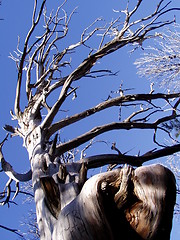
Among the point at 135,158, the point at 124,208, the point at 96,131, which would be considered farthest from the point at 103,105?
the point at 124,208

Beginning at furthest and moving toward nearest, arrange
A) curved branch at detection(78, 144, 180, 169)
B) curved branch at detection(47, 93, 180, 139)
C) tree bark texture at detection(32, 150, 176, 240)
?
curved branch at detection(47, 93, 180, 139) → curved branch at detection(78, 144, 180, 169) → tree bark texture at detection(32, 150, 176, 240)

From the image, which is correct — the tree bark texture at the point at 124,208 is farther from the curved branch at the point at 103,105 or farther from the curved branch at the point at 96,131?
the curved branch at the point at 103,105

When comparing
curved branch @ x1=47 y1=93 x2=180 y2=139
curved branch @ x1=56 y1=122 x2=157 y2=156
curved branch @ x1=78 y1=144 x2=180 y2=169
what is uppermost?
curved branch @ x1=47 y1=93 x2=180 y2=139

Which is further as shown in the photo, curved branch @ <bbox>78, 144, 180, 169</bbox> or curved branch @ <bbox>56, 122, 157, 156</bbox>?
curved branch @ <bbox>56, 122, 157, 156</bbox>

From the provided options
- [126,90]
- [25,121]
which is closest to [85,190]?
[25,121]

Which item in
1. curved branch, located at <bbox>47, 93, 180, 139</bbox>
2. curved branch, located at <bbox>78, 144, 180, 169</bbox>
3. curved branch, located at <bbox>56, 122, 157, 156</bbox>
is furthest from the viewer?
curved branch, located at <bbox>47, 93, 180, 139</bbox>

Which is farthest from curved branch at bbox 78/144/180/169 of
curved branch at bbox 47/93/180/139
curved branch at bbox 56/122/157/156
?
curved branch at bbox 47/93/180/139

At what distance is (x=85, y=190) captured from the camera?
1.51m

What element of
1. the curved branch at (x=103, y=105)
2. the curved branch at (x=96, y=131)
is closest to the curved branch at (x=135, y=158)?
the curved branch at (x=96, y=131)

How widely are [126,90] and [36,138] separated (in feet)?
7.80

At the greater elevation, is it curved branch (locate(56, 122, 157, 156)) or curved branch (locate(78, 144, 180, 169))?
curved branch (locate(56, 122, 157, 156))

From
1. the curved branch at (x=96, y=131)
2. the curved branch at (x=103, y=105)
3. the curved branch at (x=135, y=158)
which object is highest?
the curved branch at (x=103, y=105)

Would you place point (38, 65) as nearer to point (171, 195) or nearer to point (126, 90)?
point (126, 90)

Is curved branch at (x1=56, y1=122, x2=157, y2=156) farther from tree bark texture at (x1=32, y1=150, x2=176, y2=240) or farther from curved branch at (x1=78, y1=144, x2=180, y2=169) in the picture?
tree bark texture at (x1=32, y1=150, x2=176, y2=240)
